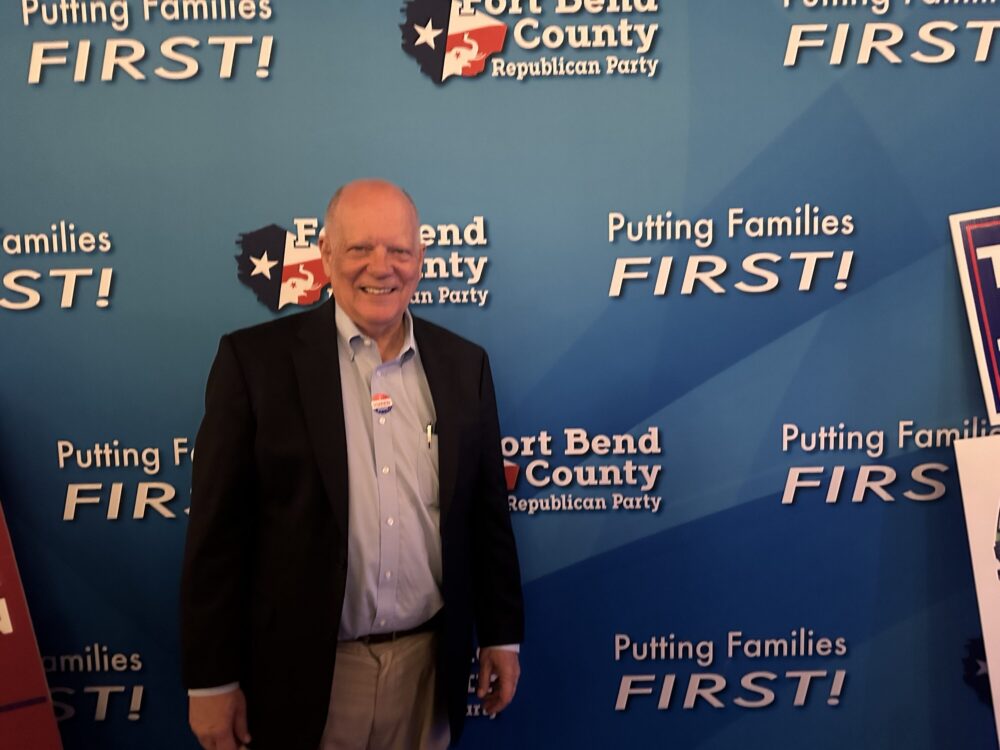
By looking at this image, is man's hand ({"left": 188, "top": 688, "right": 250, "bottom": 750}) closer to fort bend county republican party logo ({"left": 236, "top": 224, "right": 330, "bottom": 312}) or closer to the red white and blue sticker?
the red white and blue sticker

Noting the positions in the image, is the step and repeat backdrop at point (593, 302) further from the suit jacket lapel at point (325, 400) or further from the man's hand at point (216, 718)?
the man's hand at point (216, 718)

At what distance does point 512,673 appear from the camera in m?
1.85

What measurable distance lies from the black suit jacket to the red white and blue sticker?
7 centimetres

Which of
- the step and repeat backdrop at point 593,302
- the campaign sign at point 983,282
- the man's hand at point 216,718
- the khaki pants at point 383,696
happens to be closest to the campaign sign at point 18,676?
the step and repeat backdrop at point 593,302

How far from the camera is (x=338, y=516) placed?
156 centimetres

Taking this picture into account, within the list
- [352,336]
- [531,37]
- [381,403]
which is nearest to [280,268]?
[352,336]

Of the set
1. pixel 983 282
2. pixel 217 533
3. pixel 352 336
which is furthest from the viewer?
pixel 983 282

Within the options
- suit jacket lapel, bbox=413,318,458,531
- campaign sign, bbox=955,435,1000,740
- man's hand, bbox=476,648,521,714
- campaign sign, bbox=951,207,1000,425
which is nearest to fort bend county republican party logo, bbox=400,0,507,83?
suit jacket lapel, bbox=413,318,458,531

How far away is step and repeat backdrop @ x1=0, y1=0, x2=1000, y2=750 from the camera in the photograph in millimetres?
2033

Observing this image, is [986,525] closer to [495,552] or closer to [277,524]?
[495,552]

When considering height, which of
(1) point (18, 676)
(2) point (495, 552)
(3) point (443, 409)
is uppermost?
(3) point (443, 409)

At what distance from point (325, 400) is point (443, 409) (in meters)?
0.26

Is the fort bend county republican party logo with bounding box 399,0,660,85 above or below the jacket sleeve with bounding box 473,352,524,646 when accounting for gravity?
above

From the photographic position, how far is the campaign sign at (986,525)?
202cm
